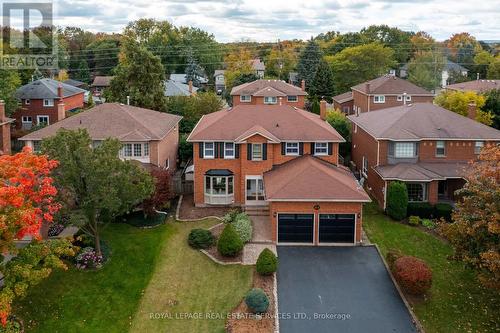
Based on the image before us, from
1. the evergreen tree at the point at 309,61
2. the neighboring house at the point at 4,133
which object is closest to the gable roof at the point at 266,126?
the neighboring house at the point at 4,133

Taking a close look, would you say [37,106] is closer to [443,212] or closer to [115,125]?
[115,125]

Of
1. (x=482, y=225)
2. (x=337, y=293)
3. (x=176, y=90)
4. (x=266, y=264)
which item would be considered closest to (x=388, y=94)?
(x=176, y=90)

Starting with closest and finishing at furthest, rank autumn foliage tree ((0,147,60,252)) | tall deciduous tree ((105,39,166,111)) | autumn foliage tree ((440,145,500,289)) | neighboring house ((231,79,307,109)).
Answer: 1. autumn foliage tree ((0,147,60,252))
2. autumn foliage tree ((440,145,500,289))
3. tall deciduous tree ((105,39,166,111))
4. neighboring house ((231,79,307,109))

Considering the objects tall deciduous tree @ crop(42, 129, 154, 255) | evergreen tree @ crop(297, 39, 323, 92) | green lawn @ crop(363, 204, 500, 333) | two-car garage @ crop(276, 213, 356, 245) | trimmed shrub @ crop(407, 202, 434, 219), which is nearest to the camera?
green lawn @ crop(363, 204, 500, 333)

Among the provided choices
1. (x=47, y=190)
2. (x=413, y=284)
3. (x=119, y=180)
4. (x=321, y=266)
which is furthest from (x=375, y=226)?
(x=47, y=190)

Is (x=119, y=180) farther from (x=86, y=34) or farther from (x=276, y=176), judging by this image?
(x=86, y=34)

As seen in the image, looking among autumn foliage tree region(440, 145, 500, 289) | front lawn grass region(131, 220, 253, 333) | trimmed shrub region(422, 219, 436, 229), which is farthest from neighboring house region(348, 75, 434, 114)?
front lawn grass region(131, 220, 253, 333)

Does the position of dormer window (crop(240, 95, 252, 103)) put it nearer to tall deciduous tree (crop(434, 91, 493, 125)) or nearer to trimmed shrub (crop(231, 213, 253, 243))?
tall deciduous tree (crop(434, 91, 493, 125))

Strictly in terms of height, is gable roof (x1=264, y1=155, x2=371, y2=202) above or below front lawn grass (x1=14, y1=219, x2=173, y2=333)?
above
